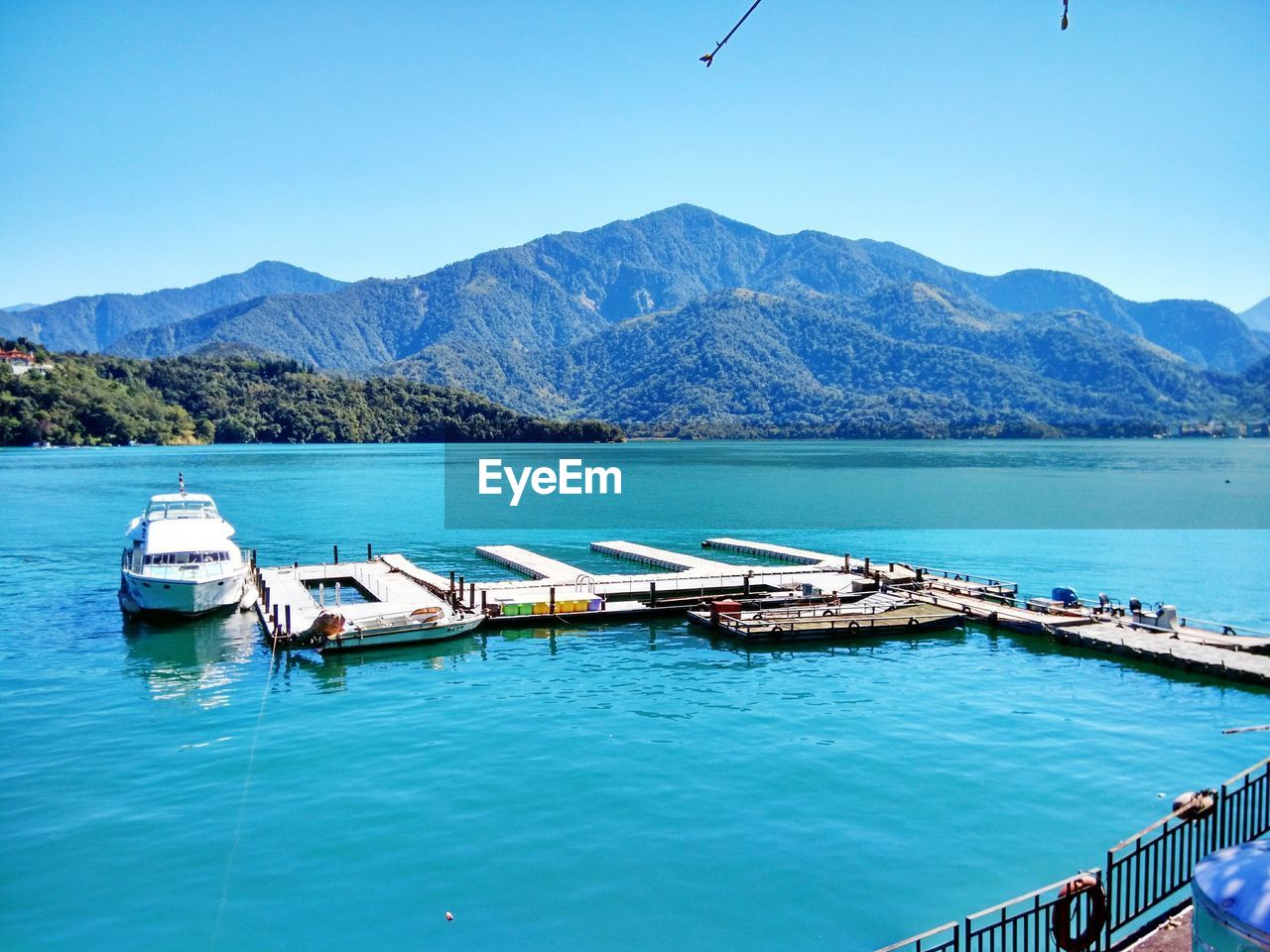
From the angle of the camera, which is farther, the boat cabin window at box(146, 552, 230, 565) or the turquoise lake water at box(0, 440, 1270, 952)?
the boat cabin window at box(146, 552, 230, 565)

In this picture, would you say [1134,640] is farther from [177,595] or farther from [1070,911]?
[177,595]

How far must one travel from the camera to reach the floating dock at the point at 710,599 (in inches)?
1313

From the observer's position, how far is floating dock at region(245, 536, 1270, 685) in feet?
109

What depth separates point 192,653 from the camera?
34719 millimetres

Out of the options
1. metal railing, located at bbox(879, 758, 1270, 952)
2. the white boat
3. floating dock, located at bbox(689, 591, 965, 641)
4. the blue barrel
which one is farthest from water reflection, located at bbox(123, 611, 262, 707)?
the blue barrel

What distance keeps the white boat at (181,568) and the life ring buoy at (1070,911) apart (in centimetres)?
3519

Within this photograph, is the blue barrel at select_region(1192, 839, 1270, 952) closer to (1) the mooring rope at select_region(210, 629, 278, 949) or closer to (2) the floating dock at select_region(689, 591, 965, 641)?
(1) the mooring rope at select_region(210, 629, 278, 949)

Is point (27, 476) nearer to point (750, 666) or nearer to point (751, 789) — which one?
point (750, 666)

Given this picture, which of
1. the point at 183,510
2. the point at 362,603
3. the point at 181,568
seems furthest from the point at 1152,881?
the point at 183,510

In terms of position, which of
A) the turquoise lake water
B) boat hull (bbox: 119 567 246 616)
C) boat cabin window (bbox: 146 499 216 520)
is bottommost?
the turquoise lake water

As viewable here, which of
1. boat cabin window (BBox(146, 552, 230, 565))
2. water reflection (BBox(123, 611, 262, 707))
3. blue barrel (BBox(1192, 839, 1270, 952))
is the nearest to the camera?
blue barrel (BBox(1192, 839, 1270, 952))

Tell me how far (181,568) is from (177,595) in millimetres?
1323

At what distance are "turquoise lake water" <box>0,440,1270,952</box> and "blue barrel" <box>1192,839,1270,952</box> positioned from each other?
7096 mm

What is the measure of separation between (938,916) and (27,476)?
484 feet
